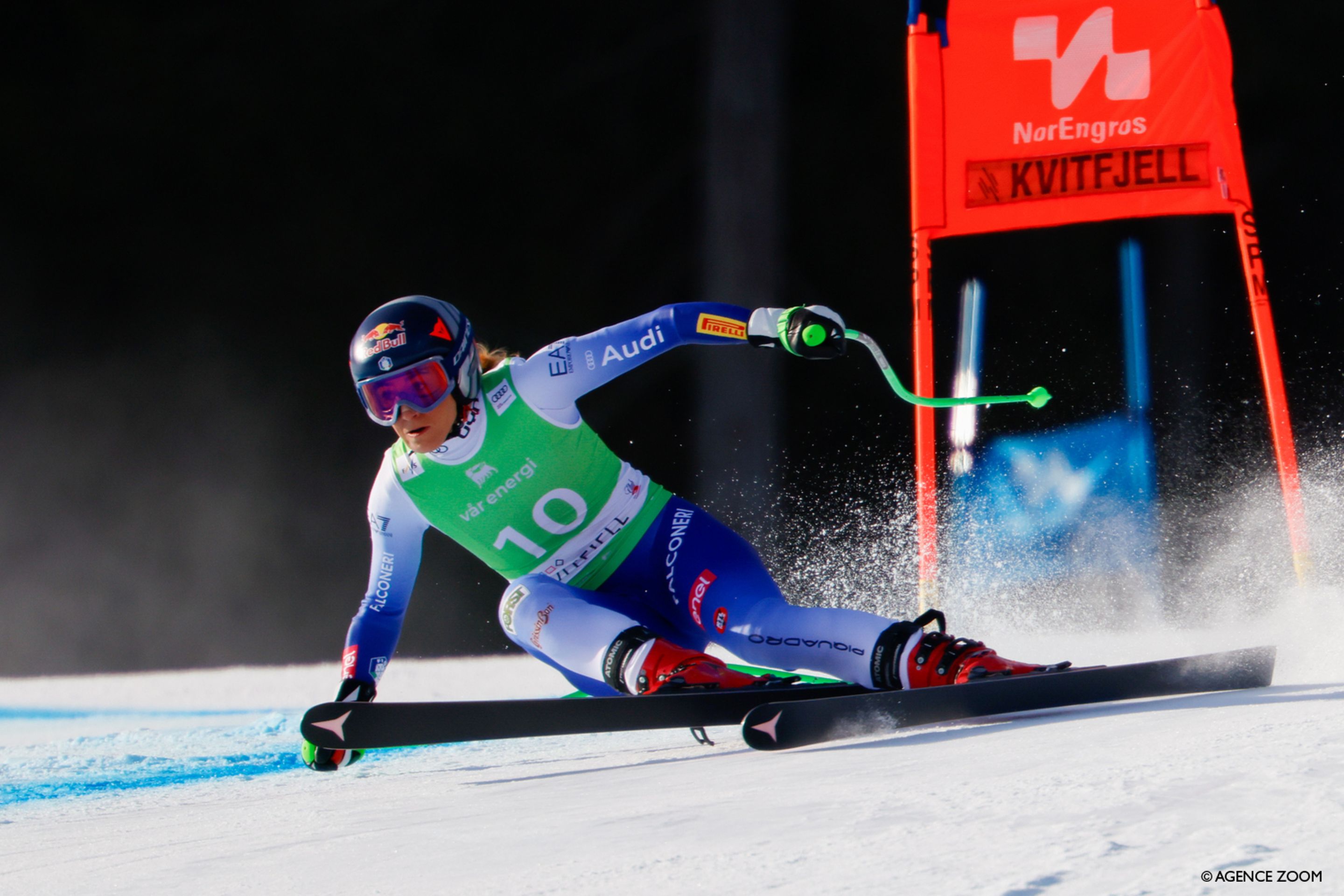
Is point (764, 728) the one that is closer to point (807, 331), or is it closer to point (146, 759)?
point (807, 331)

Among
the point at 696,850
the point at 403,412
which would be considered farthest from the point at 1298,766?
the point at 403,412

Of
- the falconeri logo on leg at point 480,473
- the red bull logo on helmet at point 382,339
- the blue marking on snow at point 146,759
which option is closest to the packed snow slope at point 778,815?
A: the blue marking on snow at point 146,759

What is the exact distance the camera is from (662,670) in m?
1.96

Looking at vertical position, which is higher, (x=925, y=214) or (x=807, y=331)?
(x=925, y=214)

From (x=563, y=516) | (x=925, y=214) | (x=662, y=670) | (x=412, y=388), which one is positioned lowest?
(x=662, y=670)

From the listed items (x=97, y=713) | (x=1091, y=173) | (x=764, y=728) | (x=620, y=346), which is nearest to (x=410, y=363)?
(x=620, y=346)

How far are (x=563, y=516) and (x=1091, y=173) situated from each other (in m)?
1.94

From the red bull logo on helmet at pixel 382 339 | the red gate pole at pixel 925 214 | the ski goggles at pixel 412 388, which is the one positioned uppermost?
the red gate pole at pixel 925 214

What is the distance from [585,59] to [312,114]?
1.29 meters

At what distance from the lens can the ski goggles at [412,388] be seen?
220cm

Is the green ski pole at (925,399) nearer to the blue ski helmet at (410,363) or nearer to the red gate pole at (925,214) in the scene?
the blue ski helmet at (410,363)

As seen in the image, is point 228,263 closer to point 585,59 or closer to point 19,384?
point 19,384

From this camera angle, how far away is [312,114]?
17.2ft

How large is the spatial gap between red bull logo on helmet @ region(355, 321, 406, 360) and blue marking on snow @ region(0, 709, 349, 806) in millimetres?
857
